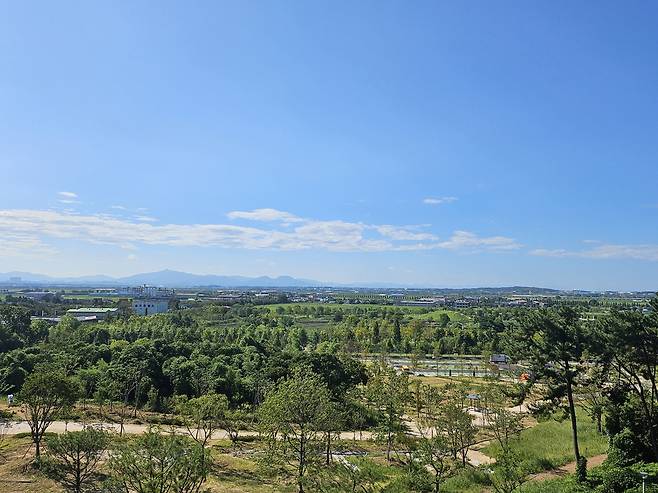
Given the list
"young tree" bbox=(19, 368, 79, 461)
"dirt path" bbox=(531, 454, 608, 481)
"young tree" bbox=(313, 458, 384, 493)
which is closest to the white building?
"young tree" bbox=(19, 368, 79, 461)

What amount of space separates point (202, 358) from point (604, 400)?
25.3 metres

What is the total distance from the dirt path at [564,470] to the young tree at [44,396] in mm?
19839

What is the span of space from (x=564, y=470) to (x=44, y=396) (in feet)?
73.4

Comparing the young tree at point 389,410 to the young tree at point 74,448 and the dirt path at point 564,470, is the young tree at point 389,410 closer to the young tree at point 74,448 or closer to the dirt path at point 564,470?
the dirt path at point 564,470

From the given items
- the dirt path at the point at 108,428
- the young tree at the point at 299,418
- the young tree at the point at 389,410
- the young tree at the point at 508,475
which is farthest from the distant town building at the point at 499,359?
the young tree at the point at 299,418

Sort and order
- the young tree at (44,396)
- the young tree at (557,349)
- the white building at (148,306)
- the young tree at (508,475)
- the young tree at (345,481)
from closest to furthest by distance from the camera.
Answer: the young tree at (345,481)
the young tree at (508,475)
the young tree at (557,349)
the young tree at (44,396)
the white building at (148,306)

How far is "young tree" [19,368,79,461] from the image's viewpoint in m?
19.5

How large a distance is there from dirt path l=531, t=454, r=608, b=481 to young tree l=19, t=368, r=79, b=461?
65.1 feet

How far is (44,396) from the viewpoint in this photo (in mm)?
19797

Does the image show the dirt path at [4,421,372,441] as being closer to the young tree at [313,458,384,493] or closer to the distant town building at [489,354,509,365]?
the young tree at [313,458,384,493]

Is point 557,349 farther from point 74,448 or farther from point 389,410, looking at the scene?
point 74,448

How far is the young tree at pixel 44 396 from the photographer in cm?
1955

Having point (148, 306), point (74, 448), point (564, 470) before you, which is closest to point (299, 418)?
point (74, 448)

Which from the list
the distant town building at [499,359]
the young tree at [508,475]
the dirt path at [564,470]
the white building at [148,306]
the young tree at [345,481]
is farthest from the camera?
the white building at [148,306]
